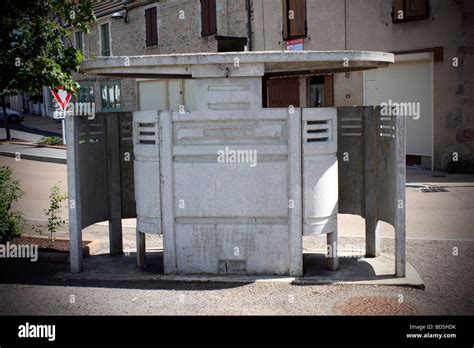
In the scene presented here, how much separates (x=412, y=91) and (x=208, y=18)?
9.72 m

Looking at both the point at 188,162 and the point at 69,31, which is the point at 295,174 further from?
the point at 69,31

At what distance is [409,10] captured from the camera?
17391 millimetres

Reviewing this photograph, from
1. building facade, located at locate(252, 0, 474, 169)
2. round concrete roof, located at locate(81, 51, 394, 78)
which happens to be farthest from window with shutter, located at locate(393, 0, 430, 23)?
round concrete roof, located at locate(81, 51, 394, 78)

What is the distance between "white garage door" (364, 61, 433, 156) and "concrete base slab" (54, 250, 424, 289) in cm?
1038

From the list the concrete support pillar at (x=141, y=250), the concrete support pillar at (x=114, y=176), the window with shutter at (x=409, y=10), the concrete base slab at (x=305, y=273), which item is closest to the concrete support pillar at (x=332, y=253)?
the concrete base slab at (x=305, y=273)

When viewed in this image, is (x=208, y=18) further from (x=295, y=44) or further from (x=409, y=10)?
(x=409, y=10)

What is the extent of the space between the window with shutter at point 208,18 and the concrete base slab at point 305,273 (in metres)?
17.1

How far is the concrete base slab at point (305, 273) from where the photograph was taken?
6820 millimetres

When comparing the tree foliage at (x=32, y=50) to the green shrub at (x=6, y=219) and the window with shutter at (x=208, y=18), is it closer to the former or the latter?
the green shrub at (x=6, y=219)

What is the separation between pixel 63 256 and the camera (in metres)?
7.98

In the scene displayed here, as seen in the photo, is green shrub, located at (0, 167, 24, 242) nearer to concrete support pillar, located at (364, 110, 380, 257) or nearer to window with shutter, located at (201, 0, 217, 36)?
concrete support pillar, located at (364, 110, 380, 257)

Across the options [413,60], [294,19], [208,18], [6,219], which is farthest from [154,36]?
[6,219]

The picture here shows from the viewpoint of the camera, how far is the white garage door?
57.1 feet
